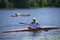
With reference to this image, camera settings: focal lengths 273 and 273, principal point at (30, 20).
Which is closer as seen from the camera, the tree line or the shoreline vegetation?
the tree line

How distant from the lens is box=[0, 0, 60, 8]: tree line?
99.3 meters

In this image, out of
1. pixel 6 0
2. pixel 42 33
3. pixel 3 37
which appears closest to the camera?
pixel 3 37

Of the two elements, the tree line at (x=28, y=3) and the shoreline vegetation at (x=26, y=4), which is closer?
the tree line at (x=28, y=3)

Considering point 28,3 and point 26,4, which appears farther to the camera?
point 28,3

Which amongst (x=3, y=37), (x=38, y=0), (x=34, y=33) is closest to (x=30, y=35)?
(x=34, y=33)

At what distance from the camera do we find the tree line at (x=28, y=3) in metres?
99.3

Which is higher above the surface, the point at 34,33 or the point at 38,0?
the point at 34,33

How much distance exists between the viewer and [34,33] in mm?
29703

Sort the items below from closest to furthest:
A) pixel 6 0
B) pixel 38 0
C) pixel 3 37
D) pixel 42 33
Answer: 1. pixel 3 37
2. pixel 42 33
3. pixel 6 0
4. pixel 38 0

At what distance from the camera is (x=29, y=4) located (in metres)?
102

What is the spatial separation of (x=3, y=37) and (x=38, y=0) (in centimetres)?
8346

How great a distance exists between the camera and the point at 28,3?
101438 millimetres

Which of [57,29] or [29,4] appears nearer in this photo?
[57,29]

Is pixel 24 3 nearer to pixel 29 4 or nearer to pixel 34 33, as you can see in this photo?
pixel 29 4
